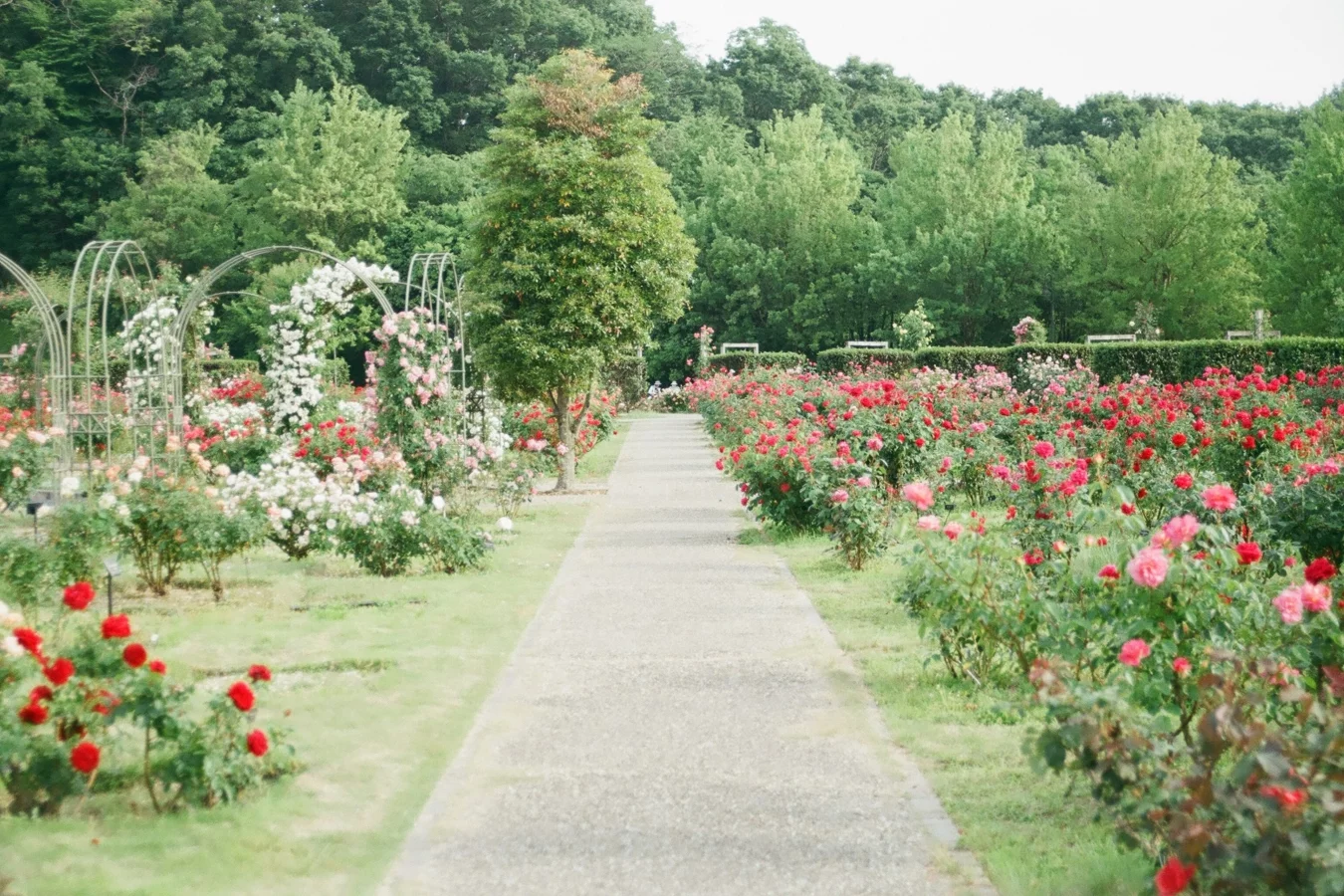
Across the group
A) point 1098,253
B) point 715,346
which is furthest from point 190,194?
point 1098,253

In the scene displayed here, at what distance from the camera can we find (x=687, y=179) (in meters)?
55.4

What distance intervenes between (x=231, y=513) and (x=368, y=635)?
1.79 meters

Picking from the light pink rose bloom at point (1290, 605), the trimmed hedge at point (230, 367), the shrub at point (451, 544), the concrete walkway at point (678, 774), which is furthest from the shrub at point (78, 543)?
the trimmed hedge at point (230, 367)

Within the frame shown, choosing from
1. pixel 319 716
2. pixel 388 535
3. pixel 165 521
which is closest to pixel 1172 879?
pixel 319 716

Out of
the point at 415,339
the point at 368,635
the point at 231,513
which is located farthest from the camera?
the point at 415,339

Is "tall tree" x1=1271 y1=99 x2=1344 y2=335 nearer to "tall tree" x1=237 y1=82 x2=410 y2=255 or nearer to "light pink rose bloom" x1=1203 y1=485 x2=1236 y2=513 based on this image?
"tall tree" x1=237 y1=82 x2=410 y2=255

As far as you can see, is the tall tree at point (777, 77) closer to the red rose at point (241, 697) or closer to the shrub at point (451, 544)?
the shrub at point (451, 544)

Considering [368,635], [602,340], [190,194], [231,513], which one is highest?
[190,194]

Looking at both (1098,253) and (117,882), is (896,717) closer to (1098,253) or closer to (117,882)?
(117,882)

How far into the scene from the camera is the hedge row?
24156 mm

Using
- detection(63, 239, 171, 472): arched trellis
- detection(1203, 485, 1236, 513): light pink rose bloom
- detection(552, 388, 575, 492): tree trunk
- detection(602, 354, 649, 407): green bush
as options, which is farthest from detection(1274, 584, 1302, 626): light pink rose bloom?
detection(602, 354, 649, 407): green bush

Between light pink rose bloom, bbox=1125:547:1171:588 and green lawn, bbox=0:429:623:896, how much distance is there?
2.41 m

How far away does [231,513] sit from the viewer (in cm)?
913

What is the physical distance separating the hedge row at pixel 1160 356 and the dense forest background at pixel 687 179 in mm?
10095
